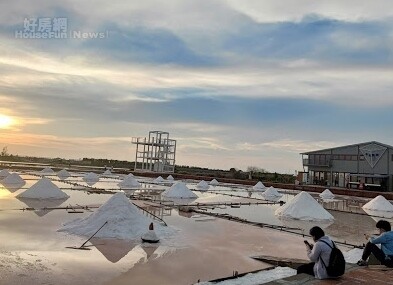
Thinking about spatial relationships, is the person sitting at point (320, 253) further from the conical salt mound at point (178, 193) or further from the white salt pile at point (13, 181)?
the white salt pile at point (13, 181)

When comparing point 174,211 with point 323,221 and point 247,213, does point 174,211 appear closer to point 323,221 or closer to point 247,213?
point 247,213

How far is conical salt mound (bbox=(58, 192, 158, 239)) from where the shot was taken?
904 cm

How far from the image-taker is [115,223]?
9.39m

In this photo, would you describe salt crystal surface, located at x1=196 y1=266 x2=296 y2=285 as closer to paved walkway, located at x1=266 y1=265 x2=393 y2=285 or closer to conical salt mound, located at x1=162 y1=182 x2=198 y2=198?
paved walkway, located at x1=266 y1=265 x2=393 y2=285

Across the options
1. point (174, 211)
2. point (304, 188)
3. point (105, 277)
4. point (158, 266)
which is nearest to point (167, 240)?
point (158, 266)

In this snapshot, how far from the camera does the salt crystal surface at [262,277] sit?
5.72 meters

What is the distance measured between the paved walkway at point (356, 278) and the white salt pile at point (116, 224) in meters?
4.76

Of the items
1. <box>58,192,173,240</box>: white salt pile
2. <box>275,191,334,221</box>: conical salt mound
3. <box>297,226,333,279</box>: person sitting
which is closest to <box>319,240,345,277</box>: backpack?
<box>297,226,333,279</box>: person sitting

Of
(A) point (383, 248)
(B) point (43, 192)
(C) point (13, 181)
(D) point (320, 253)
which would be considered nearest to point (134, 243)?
(D) point (320, 253)

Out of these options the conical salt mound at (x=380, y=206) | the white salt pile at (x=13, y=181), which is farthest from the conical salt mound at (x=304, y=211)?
the white salt pile at (x=13, y=181)

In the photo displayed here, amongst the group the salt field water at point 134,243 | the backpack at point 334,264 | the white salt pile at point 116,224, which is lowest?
the salt field water at point 134,243

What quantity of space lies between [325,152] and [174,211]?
75.9 feet

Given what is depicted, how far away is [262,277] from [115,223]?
175 inches

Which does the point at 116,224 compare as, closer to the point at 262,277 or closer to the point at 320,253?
the point at 262,277
